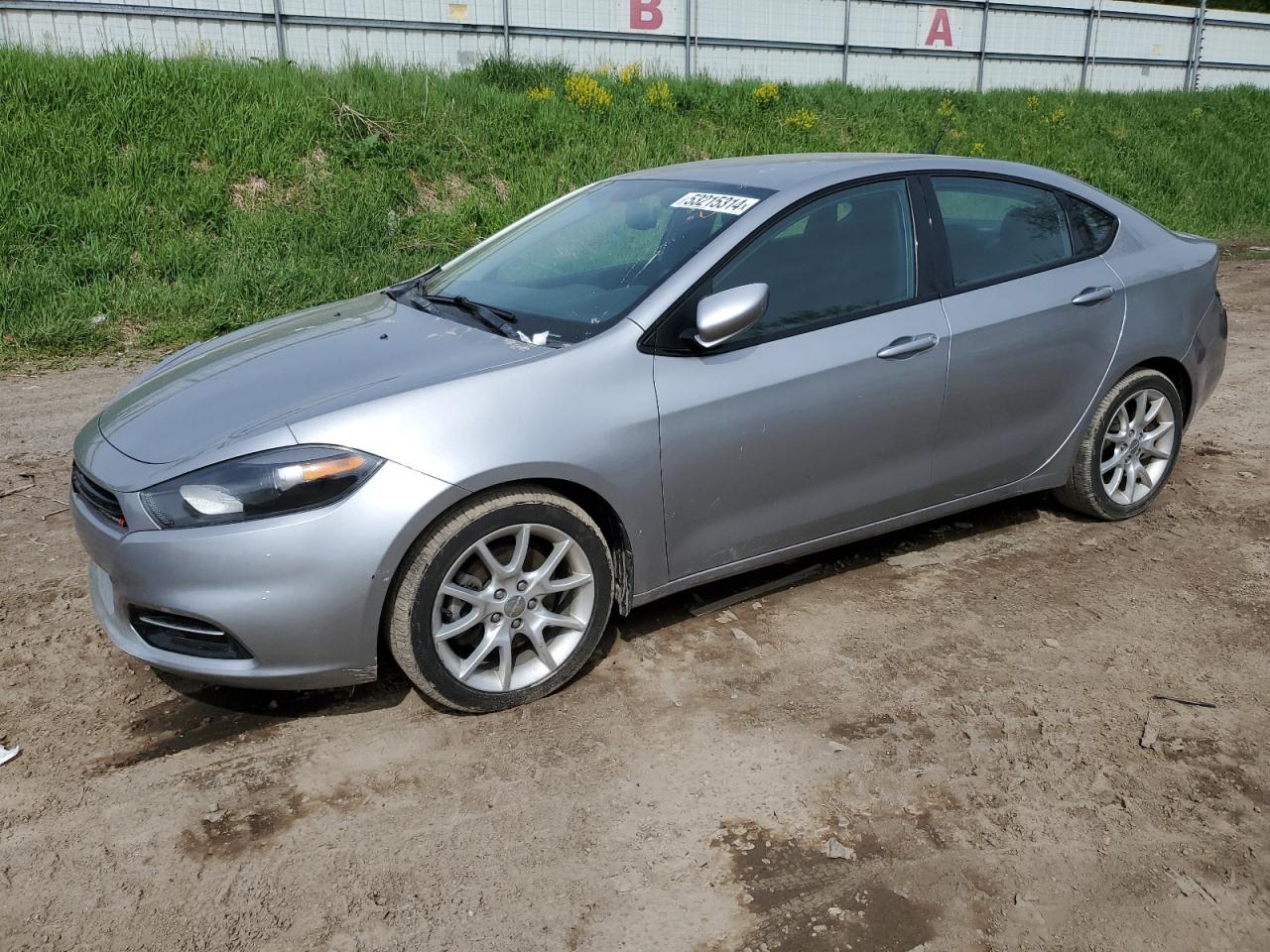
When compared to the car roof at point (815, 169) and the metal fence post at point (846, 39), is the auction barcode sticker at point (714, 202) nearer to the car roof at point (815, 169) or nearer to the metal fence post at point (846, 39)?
the car roof at point (815, 169)

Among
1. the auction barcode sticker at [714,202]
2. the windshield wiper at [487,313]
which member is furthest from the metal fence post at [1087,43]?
the windshield wiper at [487,313]

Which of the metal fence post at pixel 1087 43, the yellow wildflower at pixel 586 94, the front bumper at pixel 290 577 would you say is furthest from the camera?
the metal fence post at pixel 1087 43

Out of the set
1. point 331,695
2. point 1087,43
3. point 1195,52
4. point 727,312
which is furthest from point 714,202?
point 1195,52

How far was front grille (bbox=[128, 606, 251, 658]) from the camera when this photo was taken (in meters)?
3.13

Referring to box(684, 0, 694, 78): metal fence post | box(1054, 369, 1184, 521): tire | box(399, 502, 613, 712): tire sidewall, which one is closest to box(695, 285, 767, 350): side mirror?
box(399, 502, 613, 712): tire sidewall

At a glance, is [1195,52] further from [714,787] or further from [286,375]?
[714,787]

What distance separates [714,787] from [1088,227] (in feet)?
10.1

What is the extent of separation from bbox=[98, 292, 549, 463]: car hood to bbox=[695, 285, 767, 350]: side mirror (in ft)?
1.70

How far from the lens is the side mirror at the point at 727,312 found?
3508mm

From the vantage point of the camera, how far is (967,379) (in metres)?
4.18

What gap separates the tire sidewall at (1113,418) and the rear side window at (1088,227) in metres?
0.59

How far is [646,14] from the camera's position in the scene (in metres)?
15.9

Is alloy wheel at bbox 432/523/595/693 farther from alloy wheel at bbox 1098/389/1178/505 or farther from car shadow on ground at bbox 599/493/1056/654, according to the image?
alloy wheel at bbox 1098/389/1178/505

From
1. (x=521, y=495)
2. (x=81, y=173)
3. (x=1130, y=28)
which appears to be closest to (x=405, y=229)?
(x=81, y=173)
